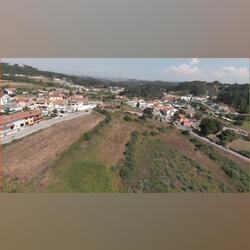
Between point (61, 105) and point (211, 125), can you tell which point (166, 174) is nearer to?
Answer: point (211, 125)

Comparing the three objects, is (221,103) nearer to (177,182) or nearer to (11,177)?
(177,182)

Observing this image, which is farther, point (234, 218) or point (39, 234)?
point (234, 218)

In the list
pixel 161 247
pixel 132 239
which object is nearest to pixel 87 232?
pixel 132 239

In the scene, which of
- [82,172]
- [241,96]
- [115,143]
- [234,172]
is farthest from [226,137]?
[82,172]

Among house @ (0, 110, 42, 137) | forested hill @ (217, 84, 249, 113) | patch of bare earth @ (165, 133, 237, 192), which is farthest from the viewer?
house @ (0, 110, 42, 137)

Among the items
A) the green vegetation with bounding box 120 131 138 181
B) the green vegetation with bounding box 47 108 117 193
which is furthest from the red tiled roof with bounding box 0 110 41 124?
the green vegetation with bounding box 120 131 138 181

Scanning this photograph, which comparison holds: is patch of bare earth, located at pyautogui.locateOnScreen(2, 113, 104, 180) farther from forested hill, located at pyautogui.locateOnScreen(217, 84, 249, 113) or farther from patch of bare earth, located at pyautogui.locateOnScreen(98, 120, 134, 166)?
forested hill, located at pyautogui.locateOnScreen(217, 84, 249, 113)
